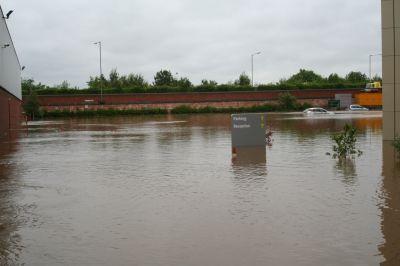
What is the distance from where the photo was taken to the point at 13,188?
12461 mm

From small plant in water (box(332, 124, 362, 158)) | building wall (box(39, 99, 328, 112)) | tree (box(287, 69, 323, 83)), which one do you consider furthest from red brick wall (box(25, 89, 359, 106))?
small plant in water (box(332, 124, 362, 158))

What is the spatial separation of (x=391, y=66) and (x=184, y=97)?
232ft

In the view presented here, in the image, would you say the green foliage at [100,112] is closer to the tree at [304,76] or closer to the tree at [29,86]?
the tree at [29,86]

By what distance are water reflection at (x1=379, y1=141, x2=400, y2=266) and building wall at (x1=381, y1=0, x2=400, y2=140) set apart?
22.4 feet

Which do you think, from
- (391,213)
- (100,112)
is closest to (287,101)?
(100,112)

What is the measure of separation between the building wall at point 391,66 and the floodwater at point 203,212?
17.7ft

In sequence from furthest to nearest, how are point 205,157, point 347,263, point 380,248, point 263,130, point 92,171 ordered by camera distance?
point 263,130 → point 205,157 → point 92,171 → point 380,248 → point 347,263

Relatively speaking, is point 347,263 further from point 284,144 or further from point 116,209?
point 284,144

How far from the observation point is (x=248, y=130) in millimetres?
21250

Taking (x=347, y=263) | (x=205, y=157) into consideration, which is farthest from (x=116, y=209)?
(x=205, y=157)

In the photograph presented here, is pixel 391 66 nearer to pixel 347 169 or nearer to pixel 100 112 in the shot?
pixel 347 169

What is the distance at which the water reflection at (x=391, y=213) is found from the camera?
6.78 m

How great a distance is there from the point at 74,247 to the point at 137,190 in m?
4.39

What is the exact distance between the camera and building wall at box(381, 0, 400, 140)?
22203 mm
